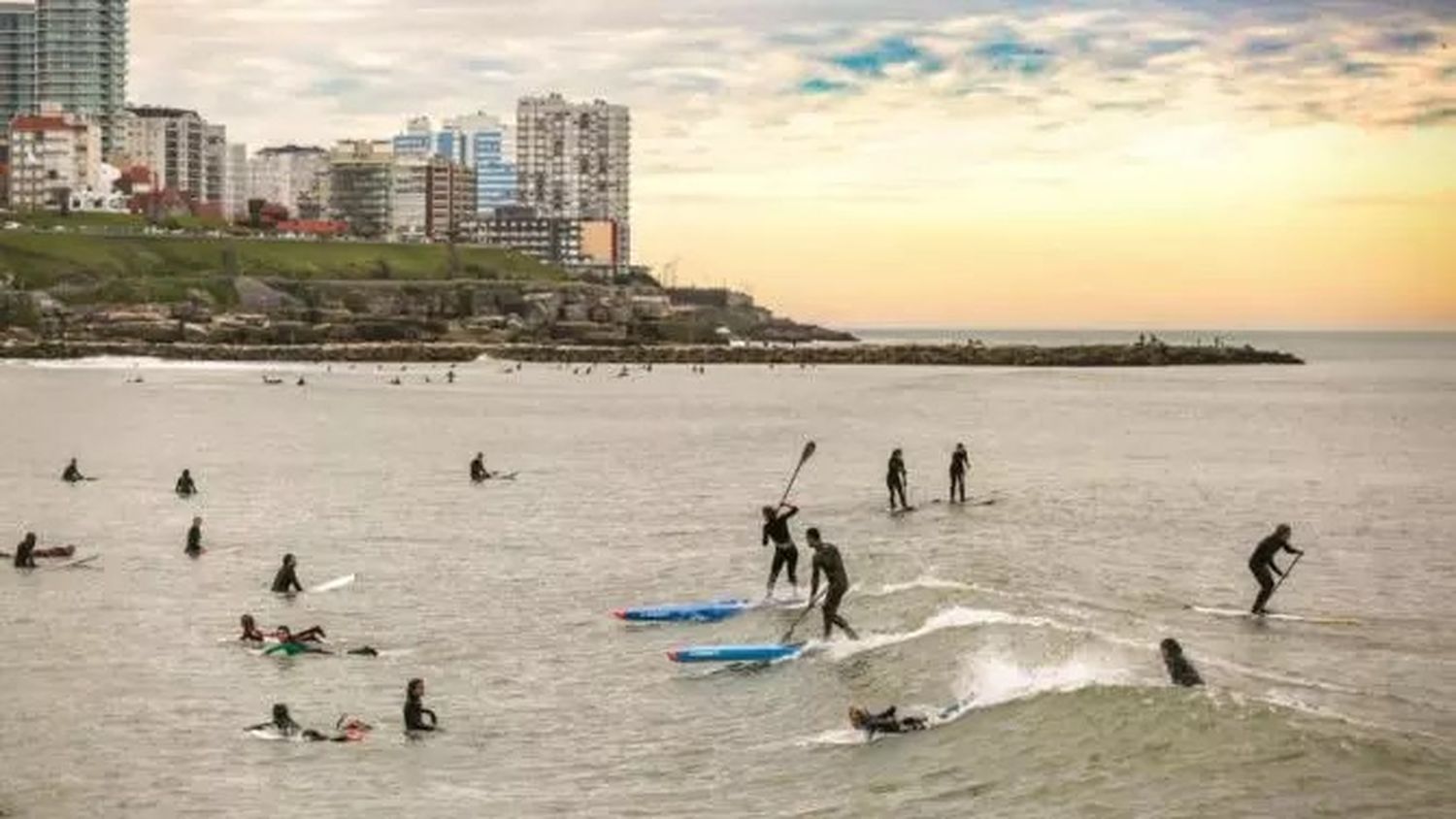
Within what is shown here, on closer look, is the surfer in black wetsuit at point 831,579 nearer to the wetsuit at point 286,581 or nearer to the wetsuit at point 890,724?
the wetsuit at point 890,724

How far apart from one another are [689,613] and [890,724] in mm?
12000

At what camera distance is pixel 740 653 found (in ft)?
111

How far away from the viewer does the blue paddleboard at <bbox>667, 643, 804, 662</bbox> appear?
111 ft

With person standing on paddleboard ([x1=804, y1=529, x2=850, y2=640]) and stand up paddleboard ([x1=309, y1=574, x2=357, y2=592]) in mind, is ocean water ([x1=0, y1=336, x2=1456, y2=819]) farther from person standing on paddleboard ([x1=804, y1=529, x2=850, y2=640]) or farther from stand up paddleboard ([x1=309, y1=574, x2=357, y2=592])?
person standing on paddleboard ([x1=804, y1=529, x2=850, y2=640])

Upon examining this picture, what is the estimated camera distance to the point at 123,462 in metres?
85.9

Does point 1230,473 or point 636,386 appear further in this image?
point 636,386

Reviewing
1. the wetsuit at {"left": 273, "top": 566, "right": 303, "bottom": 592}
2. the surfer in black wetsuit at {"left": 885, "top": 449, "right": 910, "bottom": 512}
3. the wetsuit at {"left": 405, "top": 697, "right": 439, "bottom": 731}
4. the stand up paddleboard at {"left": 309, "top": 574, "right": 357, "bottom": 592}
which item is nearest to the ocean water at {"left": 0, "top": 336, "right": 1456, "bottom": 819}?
the wetsuit at {"left": 405, "top": 697, "right": 439, "bottom": 731}

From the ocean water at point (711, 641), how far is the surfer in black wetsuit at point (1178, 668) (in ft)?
1.59

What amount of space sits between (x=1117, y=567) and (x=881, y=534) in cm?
849

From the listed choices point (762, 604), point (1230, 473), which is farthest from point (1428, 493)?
point (762, 604)

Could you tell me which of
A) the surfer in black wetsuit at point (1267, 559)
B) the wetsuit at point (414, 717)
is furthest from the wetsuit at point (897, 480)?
the wetsuit at point (414, 717)

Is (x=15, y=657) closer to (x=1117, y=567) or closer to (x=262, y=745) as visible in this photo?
(x=262, y=745)

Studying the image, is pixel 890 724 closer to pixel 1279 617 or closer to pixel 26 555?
pixel 1279 617

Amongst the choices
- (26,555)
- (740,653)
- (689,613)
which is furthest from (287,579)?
(740,653)
